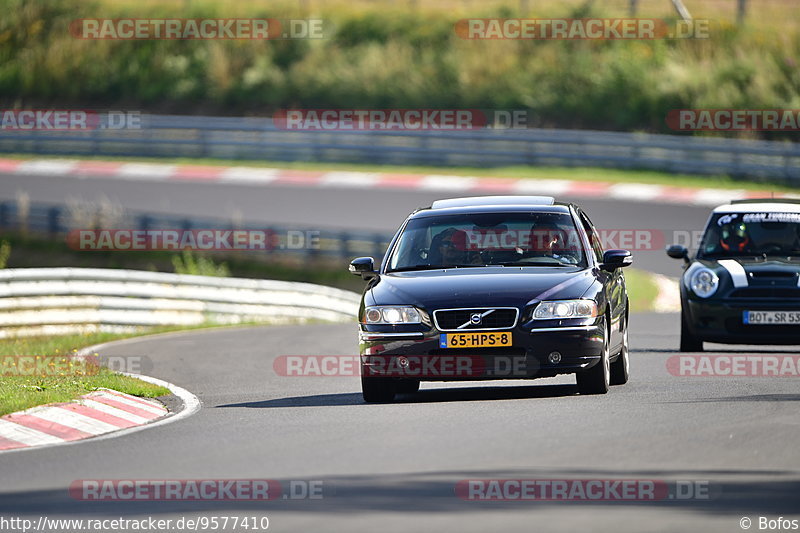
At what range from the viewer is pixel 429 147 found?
128 feet

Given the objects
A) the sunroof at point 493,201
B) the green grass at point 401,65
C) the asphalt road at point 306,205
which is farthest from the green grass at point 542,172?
the sunroof at point 493,201

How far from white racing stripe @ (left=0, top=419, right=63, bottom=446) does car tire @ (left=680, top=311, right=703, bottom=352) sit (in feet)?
24.7

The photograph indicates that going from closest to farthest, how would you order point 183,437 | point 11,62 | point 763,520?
point 763,520, point 183,437, point 11,62

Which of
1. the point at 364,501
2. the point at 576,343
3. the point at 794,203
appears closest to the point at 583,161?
the point at 794,203

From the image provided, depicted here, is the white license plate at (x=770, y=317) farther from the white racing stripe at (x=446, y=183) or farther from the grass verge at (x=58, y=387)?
the white racing stripe at (x=446, y=183)

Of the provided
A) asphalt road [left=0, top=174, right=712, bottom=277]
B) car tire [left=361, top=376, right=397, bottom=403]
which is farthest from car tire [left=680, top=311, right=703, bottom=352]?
asphalt road [left=0, top=174, right=712, bottom=277]

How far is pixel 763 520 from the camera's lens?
712cm

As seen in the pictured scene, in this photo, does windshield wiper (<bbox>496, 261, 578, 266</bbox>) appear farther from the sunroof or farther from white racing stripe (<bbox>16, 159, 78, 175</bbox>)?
white racing stripe (<bbox>16, 159, 78, 175</bbox>)

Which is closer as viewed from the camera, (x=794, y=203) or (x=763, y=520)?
(x=763, y=520)

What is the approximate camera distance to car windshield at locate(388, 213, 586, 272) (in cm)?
1252

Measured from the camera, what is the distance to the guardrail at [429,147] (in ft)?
117

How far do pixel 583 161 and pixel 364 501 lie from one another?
100 feet

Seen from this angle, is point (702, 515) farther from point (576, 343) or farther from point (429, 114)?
point (429, 114)

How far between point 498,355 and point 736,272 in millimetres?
5096
